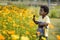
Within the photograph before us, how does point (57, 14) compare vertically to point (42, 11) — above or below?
below

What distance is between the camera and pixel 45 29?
12.0 ft

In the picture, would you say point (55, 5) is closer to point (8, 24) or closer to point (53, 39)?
point (53, 39)

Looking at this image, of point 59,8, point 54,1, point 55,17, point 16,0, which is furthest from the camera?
point 54,1

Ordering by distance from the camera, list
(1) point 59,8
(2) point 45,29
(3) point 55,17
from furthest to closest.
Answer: (1) point 59,8 → (3) point 55,17 → (2) point 45,29

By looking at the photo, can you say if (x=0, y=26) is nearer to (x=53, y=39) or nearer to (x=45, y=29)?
(x=45, y=29)

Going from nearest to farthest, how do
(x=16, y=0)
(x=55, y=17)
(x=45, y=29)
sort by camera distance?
(x=45, y=29) → (x=55, y=17) → (x=16, y=0)

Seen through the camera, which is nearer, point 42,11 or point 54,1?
point 42,11

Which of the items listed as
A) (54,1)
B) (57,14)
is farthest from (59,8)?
(54,1)

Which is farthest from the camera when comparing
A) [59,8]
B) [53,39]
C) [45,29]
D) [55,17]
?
[59,8]

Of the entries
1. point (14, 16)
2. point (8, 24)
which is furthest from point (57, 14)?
point (8, 24)

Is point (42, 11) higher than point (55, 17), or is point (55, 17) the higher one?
point (42, 11)

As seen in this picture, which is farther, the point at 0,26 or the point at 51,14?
the point at 51,14

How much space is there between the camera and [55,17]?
9922 millimetres

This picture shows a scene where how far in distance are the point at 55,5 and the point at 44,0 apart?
1.87 feet
